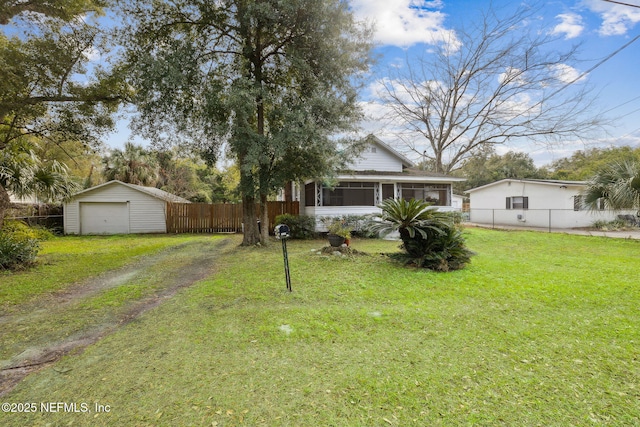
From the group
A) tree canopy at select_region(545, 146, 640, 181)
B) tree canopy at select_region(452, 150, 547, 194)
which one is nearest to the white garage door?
tree canopy at select_region(452, 150, 547, 194)

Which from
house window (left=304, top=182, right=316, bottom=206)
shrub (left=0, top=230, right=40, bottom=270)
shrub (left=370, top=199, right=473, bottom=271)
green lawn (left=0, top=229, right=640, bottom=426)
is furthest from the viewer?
house window (left=304, top=182, right=316, bottom=206)

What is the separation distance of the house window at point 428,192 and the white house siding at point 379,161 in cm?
154

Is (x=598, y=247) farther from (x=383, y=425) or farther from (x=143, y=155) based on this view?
(x=143, y=155)

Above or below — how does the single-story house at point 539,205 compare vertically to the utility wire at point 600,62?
below

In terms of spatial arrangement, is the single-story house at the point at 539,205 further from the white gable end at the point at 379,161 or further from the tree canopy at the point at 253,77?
the tree canopy at the point at 253,77

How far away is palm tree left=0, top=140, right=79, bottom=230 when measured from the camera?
316 inches

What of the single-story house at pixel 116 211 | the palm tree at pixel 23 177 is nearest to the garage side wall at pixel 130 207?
the single-story house at pixel 116 211

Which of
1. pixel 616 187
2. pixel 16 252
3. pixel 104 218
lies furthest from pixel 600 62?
pixel 104 218

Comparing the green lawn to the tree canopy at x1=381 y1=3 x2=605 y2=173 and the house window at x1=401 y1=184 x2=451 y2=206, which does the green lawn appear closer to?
the house window at x1=401 y1=184 x2=451 y2=206

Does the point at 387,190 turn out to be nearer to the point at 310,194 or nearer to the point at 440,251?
the point at 310,194

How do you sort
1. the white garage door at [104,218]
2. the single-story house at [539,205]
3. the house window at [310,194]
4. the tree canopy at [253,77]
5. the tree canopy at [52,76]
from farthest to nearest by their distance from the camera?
the single-story house at [539,205] < the white garage door at [104,218] < the house window at [310,194] < the tree canopy at [253,77] < the tree canopy at [52,76]

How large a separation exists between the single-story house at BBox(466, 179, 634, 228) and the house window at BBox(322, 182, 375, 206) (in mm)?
10755

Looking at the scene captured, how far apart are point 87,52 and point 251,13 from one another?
4841mm

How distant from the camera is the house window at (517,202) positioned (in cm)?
2012
